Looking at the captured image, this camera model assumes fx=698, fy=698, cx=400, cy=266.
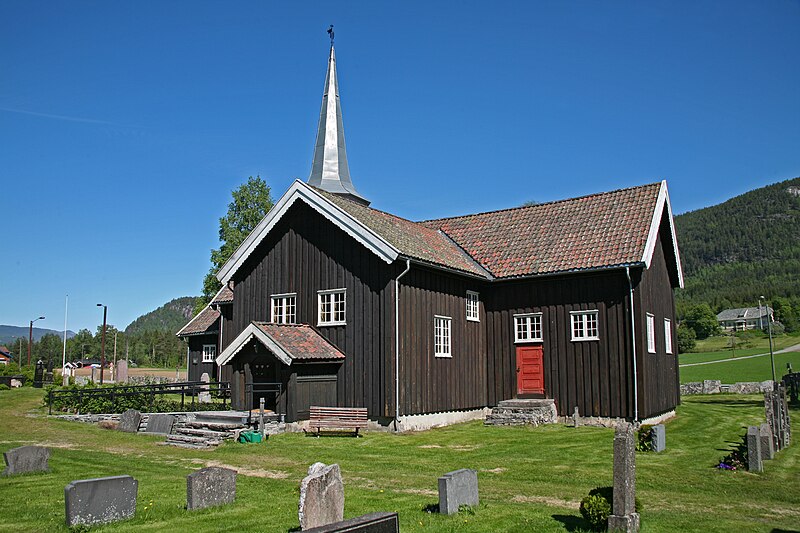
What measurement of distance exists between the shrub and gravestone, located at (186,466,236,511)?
5.92 meters

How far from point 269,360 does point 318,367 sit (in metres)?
1.67

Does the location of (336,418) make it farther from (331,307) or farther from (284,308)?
(284,308)

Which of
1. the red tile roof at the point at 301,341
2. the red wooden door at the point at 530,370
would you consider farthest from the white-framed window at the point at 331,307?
the red wooden door at the point at 530,370

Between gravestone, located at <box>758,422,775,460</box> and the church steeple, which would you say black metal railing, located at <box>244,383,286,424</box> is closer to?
the church steeple

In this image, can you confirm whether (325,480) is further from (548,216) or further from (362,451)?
(548,216)

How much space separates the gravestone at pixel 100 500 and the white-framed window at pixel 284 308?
14.7 m

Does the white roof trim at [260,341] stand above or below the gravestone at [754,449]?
above

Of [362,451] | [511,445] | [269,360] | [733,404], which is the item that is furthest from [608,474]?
[733,404]

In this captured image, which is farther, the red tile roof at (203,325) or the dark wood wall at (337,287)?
the red tile roof at (203,325)

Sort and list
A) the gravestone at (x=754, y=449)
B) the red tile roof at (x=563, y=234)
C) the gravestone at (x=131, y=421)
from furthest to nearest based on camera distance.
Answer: the red tile roof at (x=563, y=234)
the gravestone at (x=131, y=421)
the gravestone at (x=754, y=449)

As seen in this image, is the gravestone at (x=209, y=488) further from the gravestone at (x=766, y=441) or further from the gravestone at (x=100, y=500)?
the gravestone at (x=766, y=441)

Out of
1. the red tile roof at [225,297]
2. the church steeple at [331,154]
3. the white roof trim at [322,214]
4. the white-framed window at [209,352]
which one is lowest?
the white-framed window at [209,352]

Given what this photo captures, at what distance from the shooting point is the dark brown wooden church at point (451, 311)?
23.1m

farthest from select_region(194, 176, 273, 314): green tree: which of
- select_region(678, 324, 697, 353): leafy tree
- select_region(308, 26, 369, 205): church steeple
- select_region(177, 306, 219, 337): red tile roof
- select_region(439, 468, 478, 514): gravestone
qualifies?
select_region(678, 324, 697, 353): leafy tree
